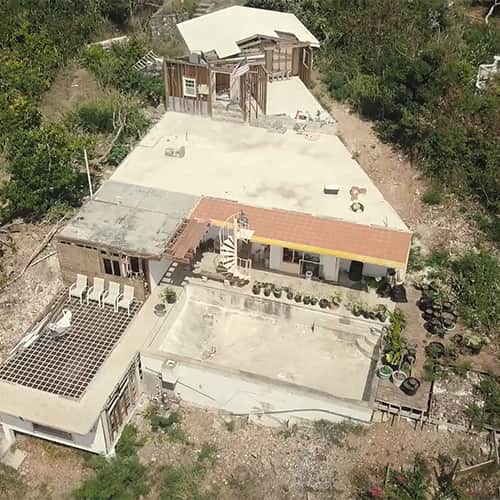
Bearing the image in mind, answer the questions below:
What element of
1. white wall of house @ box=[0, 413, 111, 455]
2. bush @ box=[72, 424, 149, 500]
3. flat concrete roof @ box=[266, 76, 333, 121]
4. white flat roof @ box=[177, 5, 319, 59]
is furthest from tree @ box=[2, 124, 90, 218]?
bush @ box=[72, 424, 149, 500]

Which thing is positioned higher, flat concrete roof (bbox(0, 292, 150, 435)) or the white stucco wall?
the white stucco wall

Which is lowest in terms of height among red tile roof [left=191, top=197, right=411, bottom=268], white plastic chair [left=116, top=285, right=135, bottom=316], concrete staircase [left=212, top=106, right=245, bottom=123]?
white plastic chair [left=116, top=285, right=135, bottom=316]

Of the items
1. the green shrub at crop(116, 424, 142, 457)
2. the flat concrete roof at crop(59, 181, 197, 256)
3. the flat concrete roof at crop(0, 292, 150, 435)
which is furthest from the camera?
the flat concrete roof at crop(59, 181, 197, 256)

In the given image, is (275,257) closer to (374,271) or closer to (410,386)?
(374,271)

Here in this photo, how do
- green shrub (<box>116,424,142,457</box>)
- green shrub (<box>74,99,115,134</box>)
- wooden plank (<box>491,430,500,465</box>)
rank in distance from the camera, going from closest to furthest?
wooden plank (<box>491,430,500,465</box>) → green shrub (<box>116,424,142,457</box>) → green shrub (<box>74,99,115,134</box>)

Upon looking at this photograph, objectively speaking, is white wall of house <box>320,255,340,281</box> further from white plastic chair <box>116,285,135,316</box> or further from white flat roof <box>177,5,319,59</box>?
white flat roof <box>177,5,319,59</box>

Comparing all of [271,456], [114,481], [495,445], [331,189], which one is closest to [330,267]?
[331,189]

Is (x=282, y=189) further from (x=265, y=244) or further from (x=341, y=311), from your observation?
(x=341, y=311)
